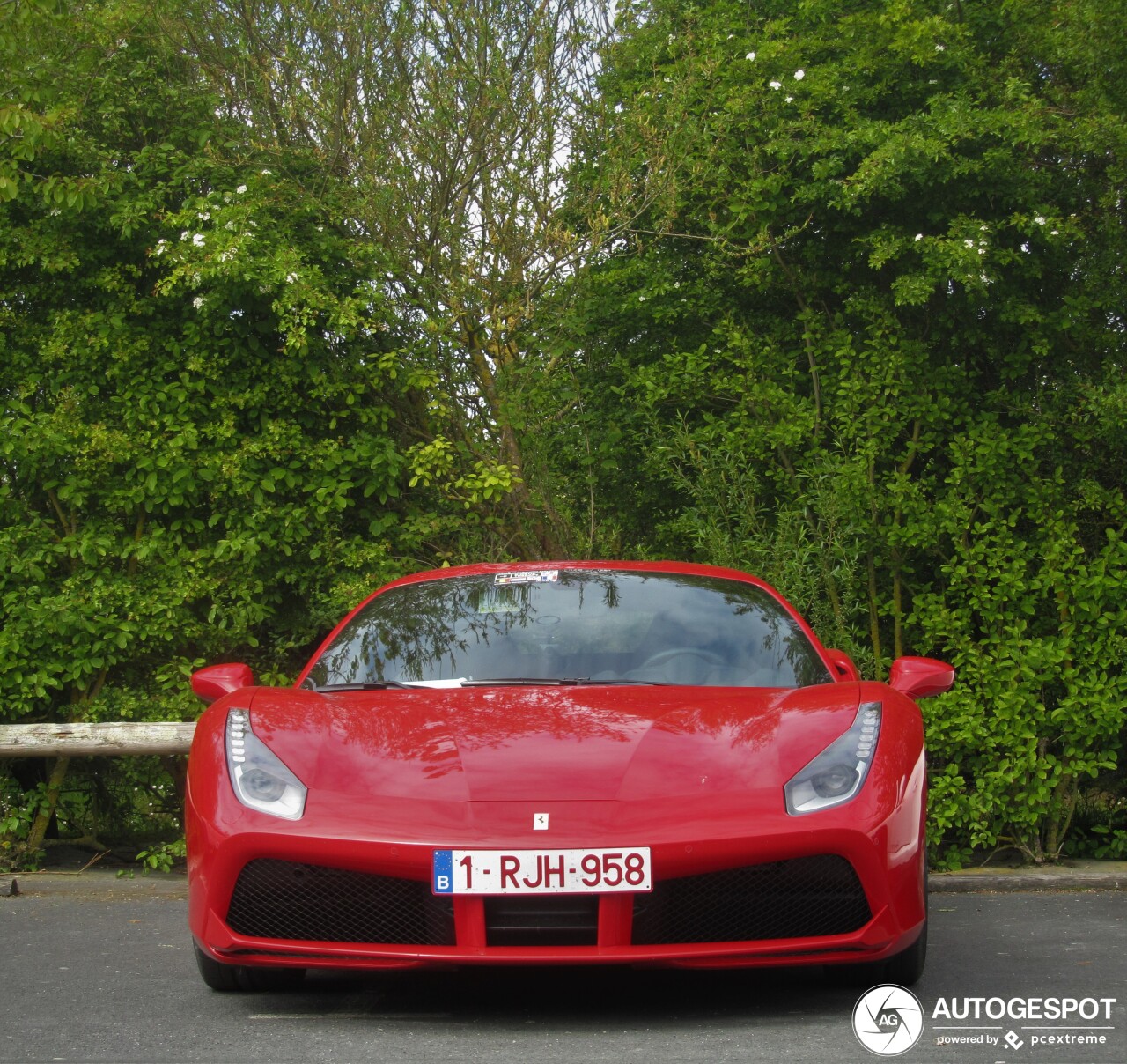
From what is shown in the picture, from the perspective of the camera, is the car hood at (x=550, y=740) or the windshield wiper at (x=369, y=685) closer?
the car hood at (x=550, y=740)

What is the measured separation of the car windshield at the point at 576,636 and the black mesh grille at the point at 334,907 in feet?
3.53

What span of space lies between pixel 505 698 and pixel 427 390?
4.95m

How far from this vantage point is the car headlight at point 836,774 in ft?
12.2

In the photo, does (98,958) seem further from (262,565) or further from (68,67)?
(68,67)

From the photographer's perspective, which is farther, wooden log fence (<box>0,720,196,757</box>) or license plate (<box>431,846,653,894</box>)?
wooden log fence (<box>0,720,196,757</box>)

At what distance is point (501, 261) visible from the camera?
9148 mm

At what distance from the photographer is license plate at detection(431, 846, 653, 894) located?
3.52 meters

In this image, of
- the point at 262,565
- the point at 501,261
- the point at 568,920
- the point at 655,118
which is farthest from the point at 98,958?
the point at 655,118

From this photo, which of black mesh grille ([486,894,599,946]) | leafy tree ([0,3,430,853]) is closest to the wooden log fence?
leafy tree ([0,3,430,853])

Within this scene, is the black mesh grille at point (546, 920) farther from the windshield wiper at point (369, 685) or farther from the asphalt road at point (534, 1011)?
the windshield wiper at point (369, 685)

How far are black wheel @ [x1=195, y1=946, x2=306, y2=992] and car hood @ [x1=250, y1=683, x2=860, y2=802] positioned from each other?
2.21ft

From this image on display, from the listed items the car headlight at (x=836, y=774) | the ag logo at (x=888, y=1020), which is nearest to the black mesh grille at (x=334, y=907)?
the car headlight at (x=836, y=774)

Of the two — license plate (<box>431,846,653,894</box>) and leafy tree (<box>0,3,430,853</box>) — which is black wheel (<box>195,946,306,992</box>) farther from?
leafy tree (<box>0,3,430,853</box>)

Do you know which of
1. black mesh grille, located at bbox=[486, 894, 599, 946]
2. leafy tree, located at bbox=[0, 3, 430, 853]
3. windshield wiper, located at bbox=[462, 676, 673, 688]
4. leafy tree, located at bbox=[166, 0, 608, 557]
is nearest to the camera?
black mesh grille, located at bbox=[486, 894, 599, 946]
